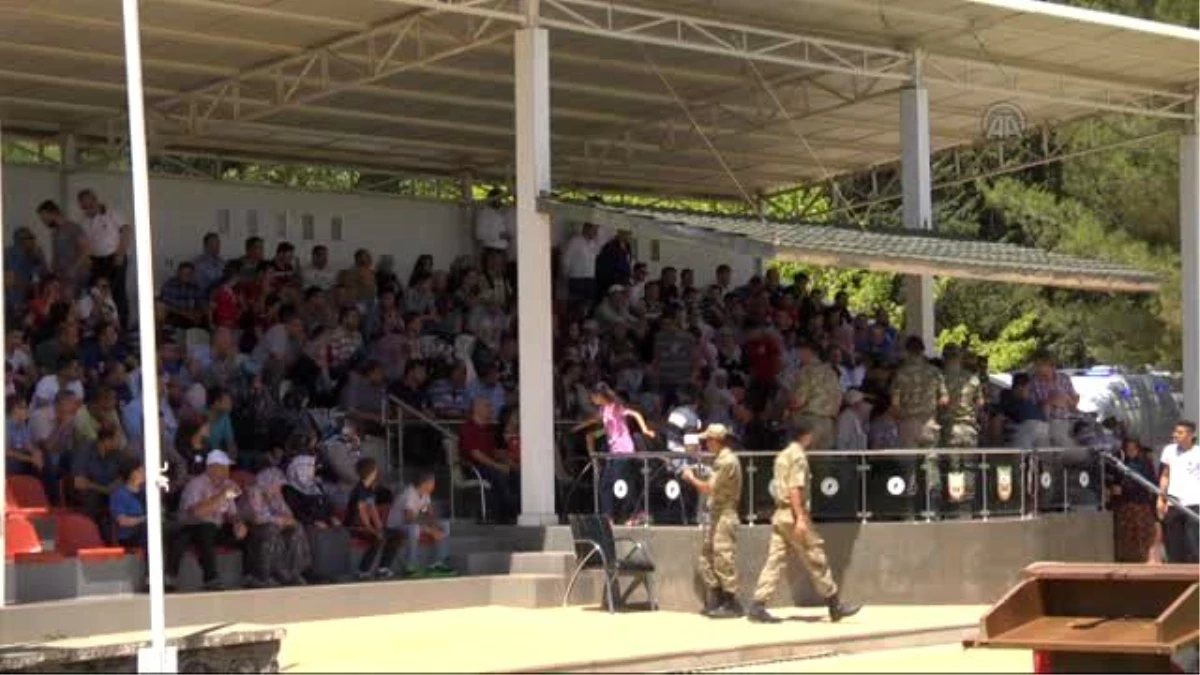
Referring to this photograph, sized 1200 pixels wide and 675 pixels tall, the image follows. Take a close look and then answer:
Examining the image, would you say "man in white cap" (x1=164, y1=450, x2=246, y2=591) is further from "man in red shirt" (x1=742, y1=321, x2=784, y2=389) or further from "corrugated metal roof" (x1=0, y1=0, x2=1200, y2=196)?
"man in red shirt" (x1=742, y1=321, x2=784, y2=389)

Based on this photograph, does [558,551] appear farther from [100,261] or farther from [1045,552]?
[100,261]

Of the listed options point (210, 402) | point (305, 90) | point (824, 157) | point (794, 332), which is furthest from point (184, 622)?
point (824, 157)

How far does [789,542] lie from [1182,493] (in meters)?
5.95

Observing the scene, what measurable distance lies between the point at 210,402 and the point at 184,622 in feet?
14.5

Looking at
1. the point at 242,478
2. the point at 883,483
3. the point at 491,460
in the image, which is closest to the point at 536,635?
the point at 242,478

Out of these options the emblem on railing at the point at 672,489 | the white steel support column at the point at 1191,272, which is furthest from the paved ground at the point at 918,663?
the white steel support column at the point at 1191,272

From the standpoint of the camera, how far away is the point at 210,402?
77.7 ft

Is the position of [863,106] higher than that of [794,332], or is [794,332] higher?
[863,106]

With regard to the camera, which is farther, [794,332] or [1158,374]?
[1158,374]

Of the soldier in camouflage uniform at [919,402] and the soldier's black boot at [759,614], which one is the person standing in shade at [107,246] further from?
the soldier's black boot at [759,614]

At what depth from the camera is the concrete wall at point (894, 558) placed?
22219 mm

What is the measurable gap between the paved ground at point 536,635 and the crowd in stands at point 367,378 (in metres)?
1.45

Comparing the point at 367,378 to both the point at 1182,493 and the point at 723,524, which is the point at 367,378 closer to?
the point at 723,524

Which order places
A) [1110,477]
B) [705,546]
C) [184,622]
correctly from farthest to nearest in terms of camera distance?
[1110,477], [705,546], [184,622]
